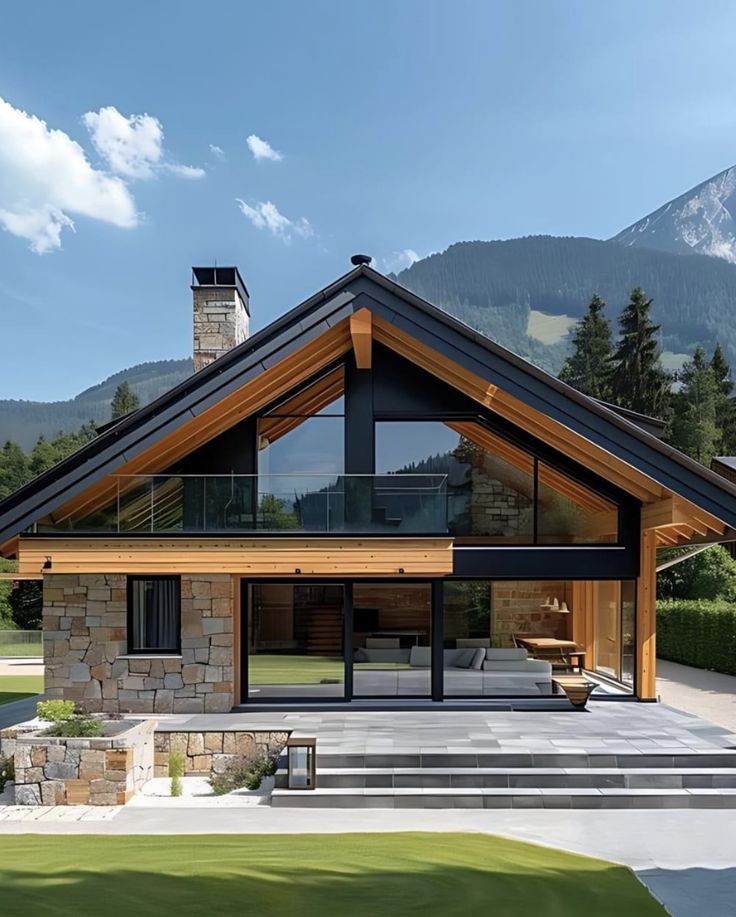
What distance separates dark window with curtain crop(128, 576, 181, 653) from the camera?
14219mm

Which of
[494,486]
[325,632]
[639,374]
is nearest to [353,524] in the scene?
[325,632]

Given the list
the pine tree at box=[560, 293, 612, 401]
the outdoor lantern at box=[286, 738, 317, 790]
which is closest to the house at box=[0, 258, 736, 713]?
the outdoor lantern at box=[286, 738, 317, 790]

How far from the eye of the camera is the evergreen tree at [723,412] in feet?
193

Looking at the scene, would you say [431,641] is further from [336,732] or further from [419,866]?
[419,866]

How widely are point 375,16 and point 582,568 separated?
53.2 feet

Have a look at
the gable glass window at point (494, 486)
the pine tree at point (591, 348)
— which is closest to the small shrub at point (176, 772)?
the gable glass window at point (494, 486)

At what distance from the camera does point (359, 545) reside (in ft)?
45.3

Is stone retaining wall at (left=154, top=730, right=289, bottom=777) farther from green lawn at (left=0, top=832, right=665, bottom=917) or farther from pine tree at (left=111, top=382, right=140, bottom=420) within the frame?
pine tree at (left=111, top=382, right=140, bottom=420)

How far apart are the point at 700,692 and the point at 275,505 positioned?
10556mm

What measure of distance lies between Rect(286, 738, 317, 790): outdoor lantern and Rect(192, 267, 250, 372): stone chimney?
878cm

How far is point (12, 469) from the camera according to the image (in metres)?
68.3

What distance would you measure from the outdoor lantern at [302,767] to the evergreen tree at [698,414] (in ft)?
143

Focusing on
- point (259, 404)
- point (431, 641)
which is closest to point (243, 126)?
point (259, 404)

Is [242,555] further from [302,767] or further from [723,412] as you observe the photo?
[723,412]
